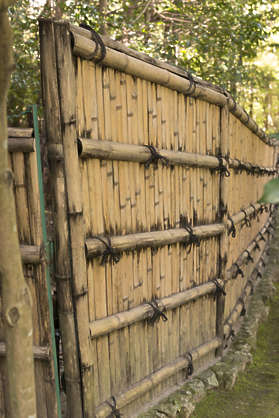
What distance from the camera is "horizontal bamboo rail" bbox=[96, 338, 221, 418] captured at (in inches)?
106

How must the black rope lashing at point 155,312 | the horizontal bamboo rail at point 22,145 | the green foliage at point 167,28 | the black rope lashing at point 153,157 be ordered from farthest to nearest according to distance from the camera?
the green foliage at point 167,28 < the black rope lashing at point 155,312 < the black rope lashing at point 153,157 < the horizontal bamboo rail at point 22,145

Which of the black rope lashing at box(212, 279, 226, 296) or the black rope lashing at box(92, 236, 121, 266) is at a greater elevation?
the black rope lashing at box(92, 236, 121, 266)

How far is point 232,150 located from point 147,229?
6.42 feet

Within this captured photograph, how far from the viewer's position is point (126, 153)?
2629 millimetres

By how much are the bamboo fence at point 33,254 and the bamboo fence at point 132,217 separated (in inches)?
6.3

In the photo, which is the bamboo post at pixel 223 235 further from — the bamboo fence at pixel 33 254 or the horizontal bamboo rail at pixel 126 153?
the bamboo fence at pixel 33 254

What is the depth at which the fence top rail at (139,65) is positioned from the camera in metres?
2.26

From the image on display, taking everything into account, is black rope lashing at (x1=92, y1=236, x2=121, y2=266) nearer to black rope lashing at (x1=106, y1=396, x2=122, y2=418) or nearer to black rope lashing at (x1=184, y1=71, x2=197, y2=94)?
black rope lashing at (x1=106, y1=396, x2=122, y2=418)

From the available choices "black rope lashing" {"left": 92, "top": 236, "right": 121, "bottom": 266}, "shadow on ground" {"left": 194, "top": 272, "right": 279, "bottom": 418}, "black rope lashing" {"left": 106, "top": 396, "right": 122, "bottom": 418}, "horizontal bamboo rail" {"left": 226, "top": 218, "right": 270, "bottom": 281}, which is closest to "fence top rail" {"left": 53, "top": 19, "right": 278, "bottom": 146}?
"black rope lashing" {"left": 92, "top": 236, "right": 121, "bottom": 266}

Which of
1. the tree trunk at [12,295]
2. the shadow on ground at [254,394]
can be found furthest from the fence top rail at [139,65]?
the shadow on ground at [254,394]

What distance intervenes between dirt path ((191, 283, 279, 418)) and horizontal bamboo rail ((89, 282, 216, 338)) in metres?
0.92

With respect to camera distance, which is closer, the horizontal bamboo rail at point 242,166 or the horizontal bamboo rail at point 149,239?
the horizontal bamboo rail at point 149,239

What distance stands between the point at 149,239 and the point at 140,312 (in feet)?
1.76

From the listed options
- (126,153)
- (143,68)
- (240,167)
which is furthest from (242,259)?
(143,68)
